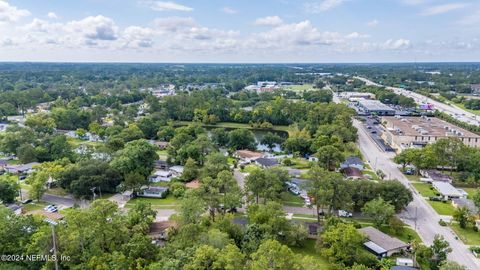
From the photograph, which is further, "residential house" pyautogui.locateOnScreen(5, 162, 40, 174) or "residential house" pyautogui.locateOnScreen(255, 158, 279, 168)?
"residential house" pyautogui.locateOnScreen(255, 158, 279, 168)

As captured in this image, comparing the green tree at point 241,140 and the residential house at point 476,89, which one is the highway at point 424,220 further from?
the residential house at point 476,89

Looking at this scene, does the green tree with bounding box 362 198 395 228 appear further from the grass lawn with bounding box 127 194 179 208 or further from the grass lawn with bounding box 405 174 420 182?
the grass lawn with bounding box 127 194 179 208

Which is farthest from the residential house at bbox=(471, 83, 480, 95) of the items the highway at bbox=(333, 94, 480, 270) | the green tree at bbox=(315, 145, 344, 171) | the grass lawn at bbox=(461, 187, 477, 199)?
the green tree at bbox=(315, 145, 344, 171)

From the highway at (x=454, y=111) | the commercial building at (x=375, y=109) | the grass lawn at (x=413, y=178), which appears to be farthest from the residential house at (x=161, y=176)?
the highway at (x=454, y=111)

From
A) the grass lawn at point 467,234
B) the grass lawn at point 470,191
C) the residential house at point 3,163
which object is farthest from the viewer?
the residential house at point 3,163

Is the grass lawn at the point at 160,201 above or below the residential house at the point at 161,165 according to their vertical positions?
below

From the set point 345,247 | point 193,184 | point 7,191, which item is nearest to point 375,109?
point 193,184

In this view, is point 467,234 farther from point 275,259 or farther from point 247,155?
point 247,155
